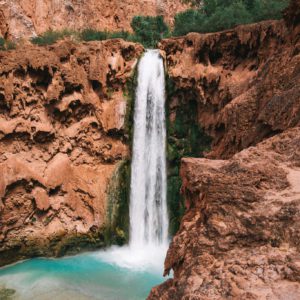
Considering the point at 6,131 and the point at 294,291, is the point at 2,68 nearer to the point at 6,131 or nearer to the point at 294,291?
the point at 6,131

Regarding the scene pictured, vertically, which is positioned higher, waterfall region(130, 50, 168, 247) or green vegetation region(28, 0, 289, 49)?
green vegetation region(28, 0, 289, 49)

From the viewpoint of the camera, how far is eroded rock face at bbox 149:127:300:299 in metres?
2.96

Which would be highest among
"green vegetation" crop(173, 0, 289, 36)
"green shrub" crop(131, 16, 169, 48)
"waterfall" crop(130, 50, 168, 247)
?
"green shrub" crop(131, 16, 169, 48)

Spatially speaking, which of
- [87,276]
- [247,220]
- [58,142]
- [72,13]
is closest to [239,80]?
[58,142]

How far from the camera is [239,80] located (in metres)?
13.5

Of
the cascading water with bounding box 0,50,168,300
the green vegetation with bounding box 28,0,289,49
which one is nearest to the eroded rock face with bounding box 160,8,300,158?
the cascading water with bounding box 0,50,168,300

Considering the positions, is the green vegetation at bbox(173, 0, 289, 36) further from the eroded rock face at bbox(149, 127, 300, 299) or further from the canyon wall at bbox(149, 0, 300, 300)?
the eroded rock face at bbox(149, 127, 300, 299)

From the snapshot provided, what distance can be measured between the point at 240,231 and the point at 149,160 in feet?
39.9

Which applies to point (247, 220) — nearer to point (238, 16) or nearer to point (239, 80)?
point (239, 80)

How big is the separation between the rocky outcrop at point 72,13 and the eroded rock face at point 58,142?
11.4 meters

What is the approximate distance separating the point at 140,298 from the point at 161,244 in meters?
4.29

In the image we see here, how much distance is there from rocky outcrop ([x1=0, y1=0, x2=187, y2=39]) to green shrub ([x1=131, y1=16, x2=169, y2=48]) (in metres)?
1.18

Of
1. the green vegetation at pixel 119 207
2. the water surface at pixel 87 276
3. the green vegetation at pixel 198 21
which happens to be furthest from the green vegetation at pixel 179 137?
the green vegetation at pixel 198 21

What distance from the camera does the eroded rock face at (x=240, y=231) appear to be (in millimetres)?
2959
